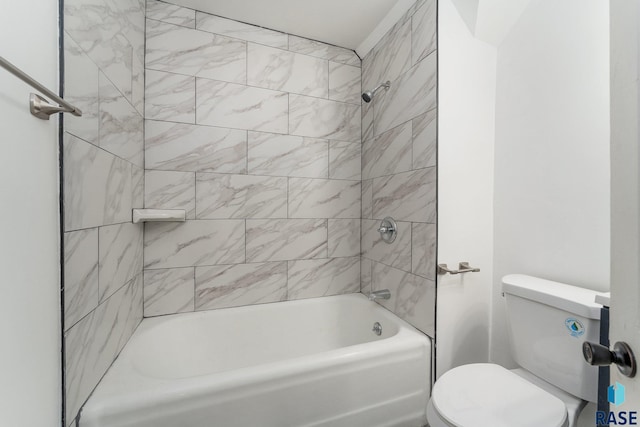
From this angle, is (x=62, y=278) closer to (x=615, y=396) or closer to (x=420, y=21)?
(x=615, y=396)

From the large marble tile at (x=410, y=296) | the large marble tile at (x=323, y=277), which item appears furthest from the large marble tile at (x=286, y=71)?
the large marble tile at (x=410, y=296)

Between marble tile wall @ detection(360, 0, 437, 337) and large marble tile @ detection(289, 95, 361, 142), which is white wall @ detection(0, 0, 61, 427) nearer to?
large marble tile @ detection(289, 95, 361, 142)

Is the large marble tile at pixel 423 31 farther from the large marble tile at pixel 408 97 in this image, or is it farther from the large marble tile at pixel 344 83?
the large marble tile at pixel 344 83

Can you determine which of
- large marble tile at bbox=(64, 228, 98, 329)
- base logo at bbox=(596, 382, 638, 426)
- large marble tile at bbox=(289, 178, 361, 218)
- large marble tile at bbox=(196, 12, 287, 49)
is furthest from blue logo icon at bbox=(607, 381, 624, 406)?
large marble tile at bbox=(196, 12, 287, 49)

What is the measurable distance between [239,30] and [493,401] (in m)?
2.32

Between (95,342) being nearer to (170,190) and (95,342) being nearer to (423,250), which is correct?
(170,190)

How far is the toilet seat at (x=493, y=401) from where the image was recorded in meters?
0.87

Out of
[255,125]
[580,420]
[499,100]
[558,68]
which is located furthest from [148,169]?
[580,420]

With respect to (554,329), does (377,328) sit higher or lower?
lower

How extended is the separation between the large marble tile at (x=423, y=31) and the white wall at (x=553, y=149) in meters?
0.43

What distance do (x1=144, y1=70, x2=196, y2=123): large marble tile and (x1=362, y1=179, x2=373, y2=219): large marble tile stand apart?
1.22m

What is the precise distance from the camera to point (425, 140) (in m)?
1.42

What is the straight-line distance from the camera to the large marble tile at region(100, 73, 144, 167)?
3.47 ft

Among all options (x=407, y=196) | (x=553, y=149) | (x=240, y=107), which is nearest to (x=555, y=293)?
(x=553, y=149)
